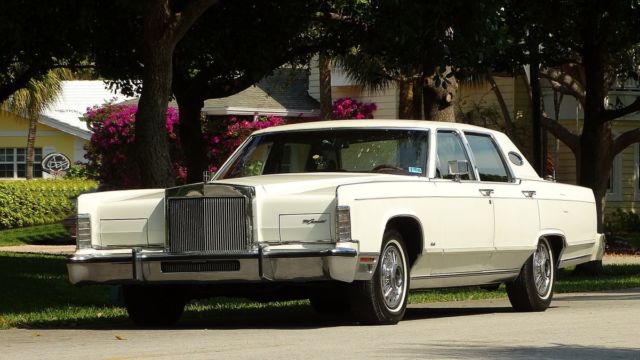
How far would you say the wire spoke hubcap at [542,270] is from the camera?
14.7m

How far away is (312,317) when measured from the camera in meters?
14.1

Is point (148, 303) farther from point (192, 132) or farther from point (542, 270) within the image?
point (192, 132)

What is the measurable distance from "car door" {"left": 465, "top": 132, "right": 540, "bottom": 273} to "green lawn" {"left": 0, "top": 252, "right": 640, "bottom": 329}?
2.17 meters

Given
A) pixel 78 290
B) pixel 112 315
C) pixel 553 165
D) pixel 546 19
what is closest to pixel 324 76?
pixel 553 165

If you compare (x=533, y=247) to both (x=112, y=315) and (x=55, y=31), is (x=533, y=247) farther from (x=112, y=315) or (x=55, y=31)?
(x=55, y=31)

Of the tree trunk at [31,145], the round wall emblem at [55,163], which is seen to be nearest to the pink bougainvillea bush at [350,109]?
the round wall emblem at [55,163]

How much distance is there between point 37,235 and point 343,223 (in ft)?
97.4

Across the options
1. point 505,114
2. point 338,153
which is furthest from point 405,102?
point 338,153

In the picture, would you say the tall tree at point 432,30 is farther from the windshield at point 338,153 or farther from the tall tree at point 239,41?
the windshield at point 338,153

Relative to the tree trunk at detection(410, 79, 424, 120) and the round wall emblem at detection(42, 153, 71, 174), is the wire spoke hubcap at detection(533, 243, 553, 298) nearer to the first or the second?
the tree trunk at detection(410, 79, 424, 120)

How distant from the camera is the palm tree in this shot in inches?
2018

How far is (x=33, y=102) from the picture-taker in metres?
51.3

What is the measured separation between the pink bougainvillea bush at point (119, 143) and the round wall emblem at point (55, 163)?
481 centimetres

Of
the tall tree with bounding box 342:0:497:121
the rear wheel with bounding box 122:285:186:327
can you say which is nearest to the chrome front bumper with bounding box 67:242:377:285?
the rear wheel with bounding box 122:285:186:327
